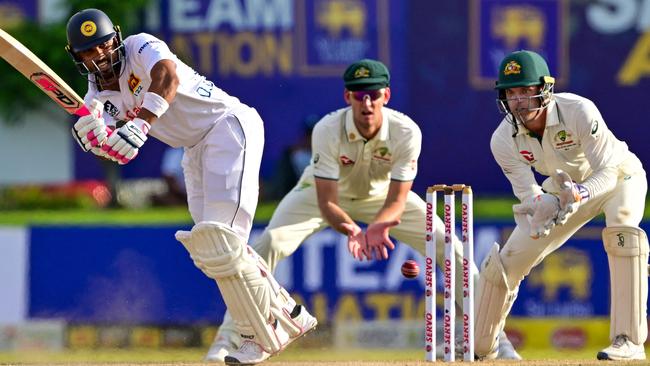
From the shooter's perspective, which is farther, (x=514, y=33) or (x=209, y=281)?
(x=514, y=33)

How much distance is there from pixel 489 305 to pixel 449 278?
0.49m

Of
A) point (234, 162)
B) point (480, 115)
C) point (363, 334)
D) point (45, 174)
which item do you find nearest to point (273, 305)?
point (234, 162)

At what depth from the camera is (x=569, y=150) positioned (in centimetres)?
657

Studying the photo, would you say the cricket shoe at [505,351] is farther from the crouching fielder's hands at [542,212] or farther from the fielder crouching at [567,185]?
the crouching fielder's hands at [542,212]

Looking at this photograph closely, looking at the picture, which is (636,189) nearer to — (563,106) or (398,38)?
(563,106)

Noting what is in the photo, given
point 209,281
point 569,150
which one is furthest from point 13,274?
point 569,150

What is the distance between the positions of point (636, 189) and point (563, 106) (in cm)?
52

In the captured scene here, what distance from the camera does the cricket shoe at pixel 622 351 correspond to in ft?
21.0

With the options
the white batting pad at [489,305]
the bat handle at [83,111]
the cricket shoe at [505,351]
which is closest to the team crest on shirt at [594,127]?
the white batting pad at [489,305]

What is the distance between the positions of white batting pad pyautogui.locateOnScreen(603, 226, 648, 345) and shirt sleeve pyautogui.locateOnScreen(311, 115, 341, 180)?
1313mm

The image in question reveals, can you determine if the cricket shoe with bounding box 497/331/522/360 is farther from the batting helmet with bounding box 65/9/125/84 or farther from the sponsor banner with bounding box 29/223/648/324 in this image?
the batting helmet with bounding box 65/9/125/84

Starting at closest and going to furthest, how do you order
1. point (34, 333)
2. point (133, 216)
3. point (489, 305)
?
point (489, 305) → point (34, 333) → point (133, 216)

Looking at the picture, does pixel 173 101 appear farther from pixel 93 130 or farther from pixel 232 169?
pixel 93 130

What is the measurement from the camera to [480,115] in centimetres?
1225
